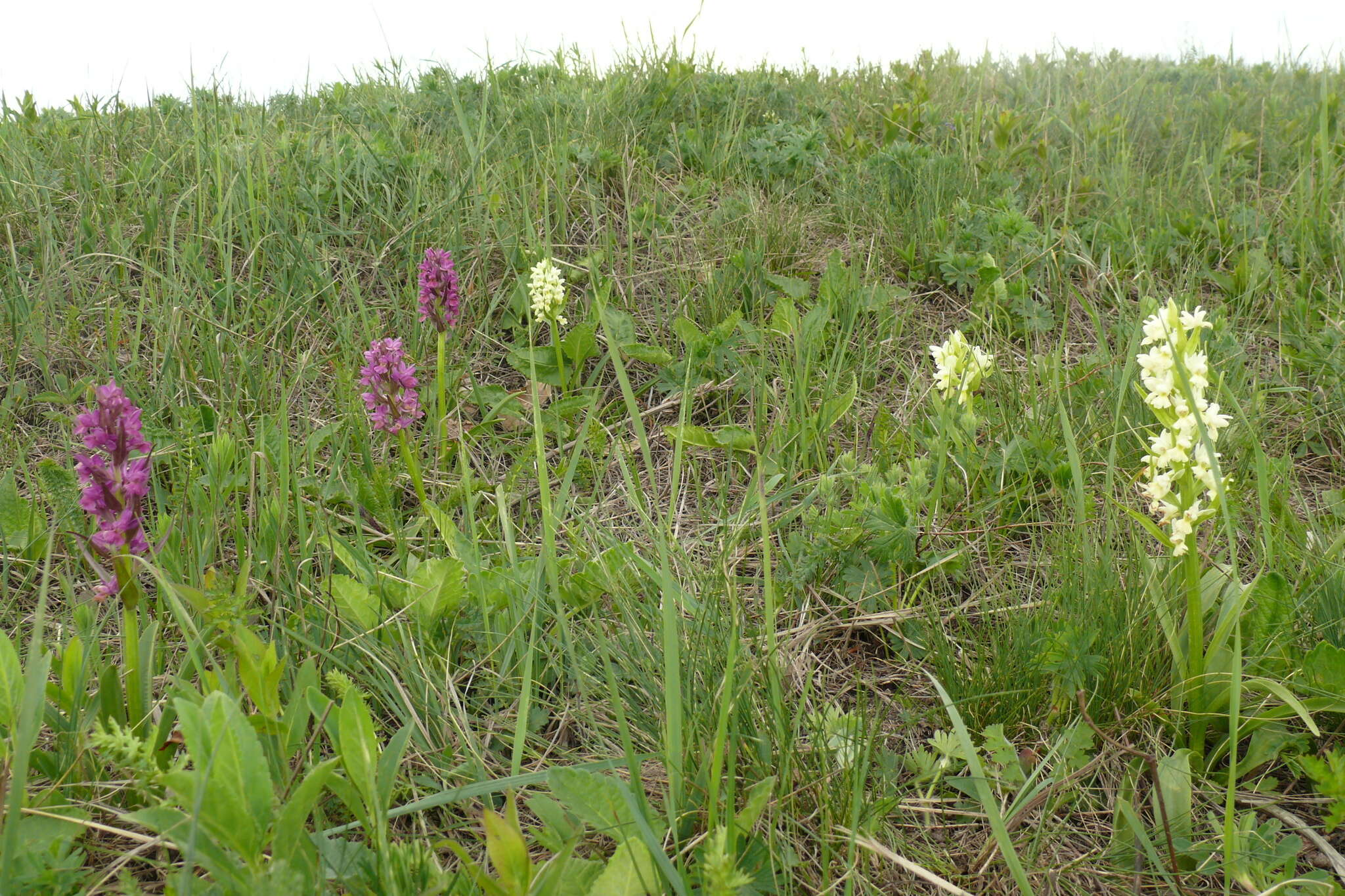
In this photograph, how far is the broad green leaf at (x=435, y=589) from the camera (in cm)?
183

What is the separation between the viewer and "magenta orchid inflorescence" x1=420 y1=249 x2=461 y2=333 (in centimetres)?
258

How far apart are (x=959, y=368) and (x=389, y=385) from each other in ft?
5.03

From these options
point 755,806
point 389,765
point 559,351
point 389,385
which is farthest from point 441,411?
point 755,806

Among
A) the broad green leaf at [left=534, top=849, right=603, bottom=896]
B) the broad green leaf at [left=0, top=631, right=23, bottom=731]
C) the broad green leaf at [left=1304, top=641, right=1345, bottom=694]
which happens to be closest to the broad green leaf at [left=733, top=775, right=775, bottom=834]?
the broad green leaf at [left=534, top=849, right=603, bottom=896]

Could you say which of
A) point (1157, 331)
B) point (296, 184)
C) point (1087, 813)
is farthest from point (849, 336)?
point (296, 184)

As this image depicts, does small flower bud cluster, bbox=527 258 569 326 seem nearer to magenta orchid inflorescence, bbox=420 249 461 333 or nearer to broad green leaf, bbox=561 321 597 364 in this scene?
broad green leaf, bbox=561 321 597 364

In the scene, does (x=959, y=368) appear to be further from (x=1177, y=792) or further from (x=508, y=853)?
(x=508, y=853)

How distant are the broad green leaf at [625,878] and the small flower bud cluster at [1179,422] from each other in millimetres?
1060

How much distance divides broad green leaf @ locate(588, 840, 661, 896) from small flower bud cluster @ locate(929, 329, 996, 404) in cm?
161

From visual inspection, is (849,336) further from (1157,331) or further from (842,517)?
(1157,331)

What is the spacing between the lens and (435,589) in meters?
1.82

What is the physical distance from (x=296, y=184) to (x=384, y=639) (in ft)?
8.46

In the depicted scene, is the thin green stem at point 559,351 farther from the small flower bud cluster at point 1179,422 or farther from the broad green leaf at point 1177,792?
the broad green leaf at point 1177,792

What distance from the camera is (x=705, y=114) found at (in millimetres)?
4629
